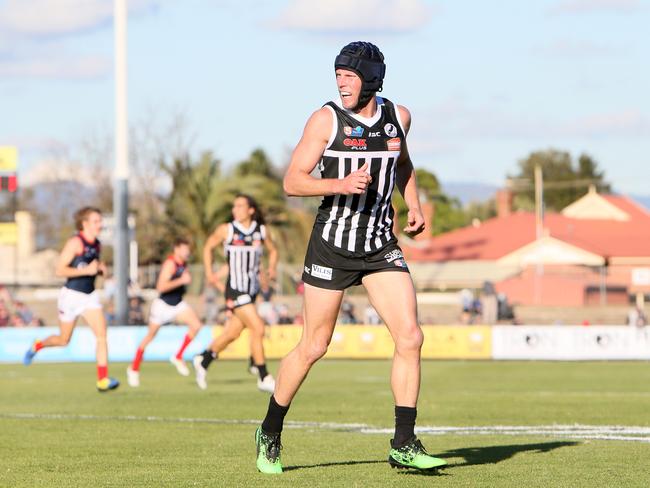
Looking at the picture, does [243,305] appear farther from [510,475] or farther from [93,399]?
[510,475]

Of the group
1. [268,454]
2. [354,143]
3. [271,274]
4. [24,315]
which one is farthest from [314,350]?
[24,315]

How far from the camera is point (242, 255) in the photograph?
18047mm

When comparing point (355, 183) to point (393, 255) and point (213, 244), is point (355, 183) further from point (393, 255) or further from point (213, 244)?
point (213, 244)

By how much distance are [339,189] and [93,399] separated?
9777 mm

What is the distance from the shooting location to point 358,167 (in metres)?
8.38

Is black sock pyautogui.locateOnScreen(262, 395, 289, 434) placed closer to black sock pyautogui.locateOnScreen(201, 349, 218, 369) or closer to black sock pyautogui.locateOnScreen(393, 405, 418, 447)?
black sock pyautogui.locateOnScreen(393, 405, 418, 447)

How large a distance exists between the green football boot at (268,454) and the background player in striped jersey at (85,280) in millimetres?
7952

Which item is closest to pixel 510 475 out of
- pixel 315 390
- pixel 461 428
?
pixel 461 428

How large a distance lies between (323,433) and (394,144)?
412 cm

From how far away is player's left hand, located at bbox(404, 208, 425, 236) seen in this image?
8625mm

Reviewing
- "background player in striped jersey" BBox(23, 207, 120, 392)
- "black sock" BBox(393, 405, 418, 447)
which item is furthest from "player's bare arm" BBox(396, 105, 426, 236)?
"background player in striped jersey" BBox(23, 207, 120, 392)

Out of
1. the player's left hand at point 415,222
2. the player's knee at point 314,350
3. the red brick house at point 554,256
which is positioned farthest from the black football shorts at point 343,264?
the red brick house at point 554,256

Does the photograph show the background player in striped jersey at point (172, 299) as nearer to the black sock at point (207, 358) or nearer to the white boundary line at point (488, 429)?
the black sock at point (207, 358)

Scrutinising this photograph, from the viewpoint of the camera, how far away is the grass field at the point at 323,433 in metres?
8.45
